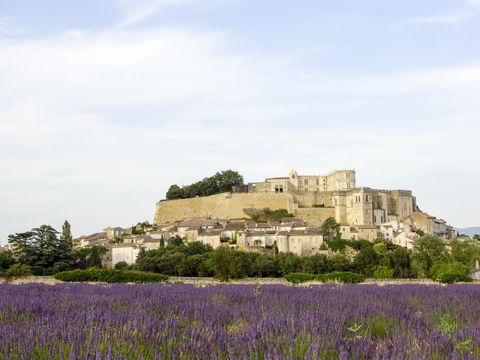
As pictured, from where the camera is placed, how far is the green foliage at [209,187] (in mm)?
109438

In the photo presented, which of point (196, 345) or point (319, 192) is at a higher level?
point (319, 192)

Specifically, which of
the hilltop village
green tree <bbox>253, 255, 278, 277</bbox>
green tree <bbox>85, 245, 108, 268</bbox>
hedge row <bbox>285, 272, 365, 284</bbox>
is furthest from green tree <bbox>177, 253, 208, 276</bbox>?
hedge row <bbox>285, 272, 365, 284</bbox>

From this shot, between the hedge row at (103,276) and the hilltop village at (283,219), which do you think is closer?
the hedge row at (103,276)

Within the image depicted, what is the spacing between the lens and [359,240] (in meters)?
78.6

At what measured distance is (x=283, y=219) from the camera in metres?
92.4

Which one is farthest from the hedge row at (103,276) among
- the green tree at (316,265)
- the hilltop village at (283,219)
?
the hilltop village at (283,219)

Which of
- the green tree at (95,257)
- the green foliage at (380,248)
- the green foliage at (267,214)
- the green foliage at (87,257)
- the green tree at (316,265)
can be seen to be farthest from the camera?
the green foliage at (267,214)

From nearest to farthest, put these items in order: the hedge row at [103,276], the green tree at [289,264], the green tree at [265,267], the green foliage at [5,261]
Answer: the hedge row at [103,276], the green foliage at [5,261], the green tree at [265,267], the green tree at [289,264]

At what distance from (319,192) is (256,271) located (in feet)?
159

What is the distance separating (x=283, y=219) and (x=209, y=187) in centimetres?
2123

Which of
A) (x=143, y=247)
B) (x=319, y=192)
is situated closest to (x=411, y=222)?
(x=319, y=192)

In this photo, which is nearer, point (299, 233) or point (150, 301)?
point (150, 301)

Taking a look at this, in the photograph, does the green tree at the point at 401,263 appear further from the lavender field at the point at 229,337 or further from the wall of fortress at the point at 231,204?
the lavender field at the point at 229,337

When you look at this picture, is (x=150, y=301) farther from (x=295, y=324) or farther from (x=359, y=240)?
(x=359, y=240)
